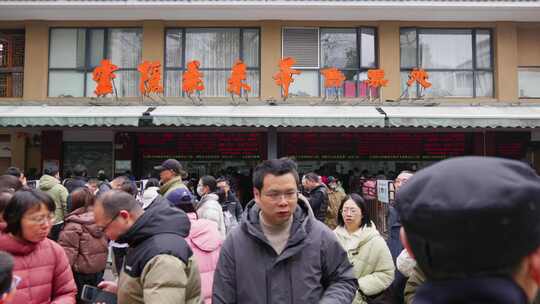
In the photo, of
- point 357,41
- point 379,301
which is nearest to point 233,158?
point 357,41

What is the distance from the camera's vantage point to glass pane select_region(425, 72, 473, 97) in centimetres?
1423

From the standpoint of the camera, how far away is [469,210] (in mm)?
998

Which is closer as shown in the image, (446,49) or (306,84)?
(306,84)

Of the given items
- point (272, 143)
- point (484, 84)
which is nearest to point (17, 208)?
point (272, 143)

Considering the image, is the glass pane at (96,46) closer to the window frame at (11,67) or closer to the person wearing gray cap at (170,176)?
the window frame at (11,67)

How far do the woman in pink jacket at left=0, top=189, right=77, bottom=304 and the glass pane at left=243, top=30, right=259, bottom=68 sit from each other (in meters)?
11.6

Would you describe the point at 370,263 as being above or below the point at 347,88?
below

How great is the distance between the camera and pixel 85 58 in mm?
14180

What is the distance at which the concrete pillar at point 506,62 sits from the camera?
14.0 meters

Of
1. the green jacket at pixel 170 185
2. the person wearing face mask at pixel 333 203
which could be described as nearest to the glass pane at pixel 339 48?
the person wearing face mask at pixel 333 203

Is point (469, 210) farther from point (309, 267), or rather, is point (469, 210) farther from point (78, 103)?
point (78, 103)

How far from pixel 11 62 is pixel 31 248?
13.6 meters

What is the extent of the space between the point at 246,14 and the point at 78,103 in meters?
5.49

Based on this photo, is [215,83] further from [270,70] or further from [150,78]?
[150,78]
